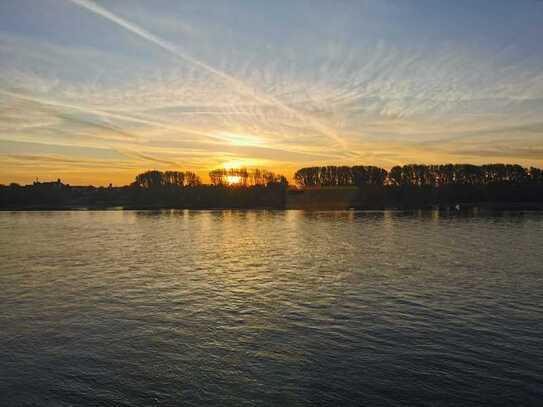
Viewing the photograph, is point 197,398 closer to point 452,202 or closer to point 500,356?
point 500,356

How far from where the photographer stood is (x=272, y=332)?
19.1m

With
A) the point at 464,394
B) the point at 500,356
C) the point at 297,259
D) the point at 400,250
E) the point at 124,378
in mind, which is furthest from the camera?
the point at 400,250

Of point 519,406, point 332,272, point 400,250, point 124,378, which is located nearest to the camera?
point 519,406

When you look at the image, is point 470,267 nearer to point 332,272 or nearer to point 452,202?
point 332,272

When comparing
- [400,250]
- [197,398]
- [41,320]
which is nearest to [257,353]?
[197,398]

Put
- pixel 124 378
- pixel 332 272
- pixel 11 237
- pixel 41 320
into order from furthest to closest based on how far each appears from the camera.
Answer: pixel 11 237
pixel 332 272
pixel 41 320
pixel 124 378

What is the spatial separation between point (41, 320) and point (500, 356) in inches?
816

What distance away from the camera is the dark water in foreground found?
13820mm

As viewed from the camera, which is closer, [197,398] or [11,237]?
[197,398]

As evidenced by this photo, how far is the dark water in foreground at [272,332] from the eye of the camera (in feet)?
45.3

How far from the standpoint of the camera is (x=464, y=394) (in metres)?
13.4

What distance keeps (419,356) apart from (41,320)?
17.8 metres

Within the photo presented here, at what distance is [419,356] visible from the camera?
16266mm

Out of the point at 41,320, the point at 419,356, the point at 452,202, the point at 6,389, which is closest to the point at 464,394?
the point at 419,356
